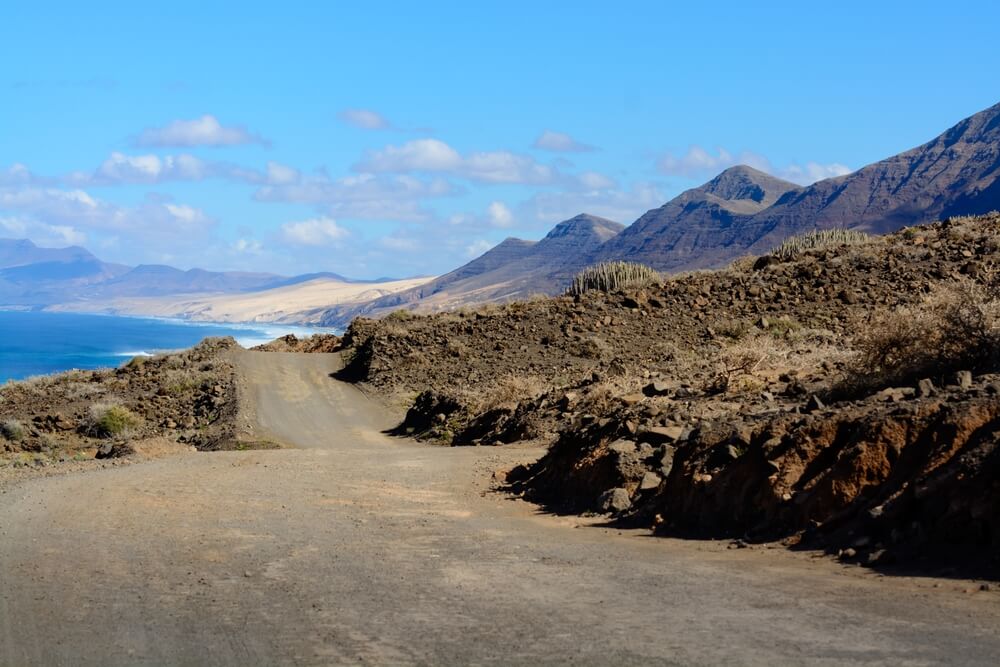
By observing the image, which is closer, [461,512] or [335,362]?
[461,512]

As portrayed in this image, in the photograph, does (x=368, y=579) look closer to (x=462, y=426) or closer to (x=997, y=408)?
(x=997, y=408)

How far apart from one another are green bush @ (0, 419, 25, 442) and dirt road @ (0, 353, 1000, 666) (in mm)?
14220

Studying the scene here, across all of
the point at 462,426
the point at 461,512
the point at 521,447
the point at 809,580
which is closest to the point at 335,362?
the point at 462,426

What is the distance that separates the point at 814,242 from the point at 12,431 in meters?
30.4

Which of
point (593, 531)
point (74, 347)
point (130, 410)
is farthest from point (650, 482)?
point (74, 347)

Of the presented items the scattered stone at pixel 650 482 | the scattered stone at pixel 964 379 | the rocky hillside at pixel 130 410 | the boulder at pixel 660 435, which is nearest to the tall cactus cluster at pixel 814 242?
the rocky hillside at pixel 130 410

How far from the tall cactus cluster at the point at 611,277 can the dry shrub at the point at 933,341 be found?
25.9 meters

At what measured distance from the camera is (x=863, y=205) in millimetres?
143875

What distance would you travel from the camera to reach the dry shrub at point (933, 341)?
11766 millimetres

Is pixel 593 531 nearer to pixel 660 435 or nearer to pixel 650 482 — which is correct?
pixel 650 482

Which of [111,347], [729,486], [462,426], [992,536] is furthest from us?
[111,347]

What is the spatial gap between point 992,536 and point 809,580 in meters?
1.28

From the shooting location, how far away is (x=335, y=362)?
38844mm

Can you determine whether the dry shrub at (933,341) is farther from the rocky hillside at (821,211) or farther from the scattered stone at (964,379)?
the rocky hillside at (821,211)
